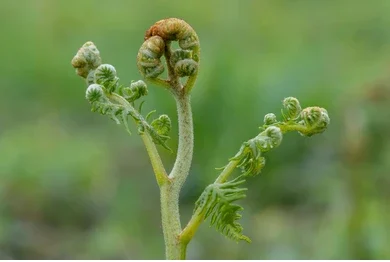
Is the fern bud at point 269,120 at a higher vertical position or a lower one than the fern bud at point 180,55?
lower

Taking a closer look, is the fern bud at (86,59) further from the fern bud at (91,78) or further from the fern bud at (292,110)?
the fern bud at (292,110)

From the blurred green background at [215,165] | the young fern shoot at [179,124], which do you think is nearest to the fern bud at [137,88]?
the young fern shoot at [179,124]

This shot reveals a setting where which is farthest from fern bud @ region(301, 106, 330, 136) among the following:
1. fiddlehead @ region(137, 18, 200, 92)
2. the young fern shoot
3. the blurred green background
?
the blurred green background

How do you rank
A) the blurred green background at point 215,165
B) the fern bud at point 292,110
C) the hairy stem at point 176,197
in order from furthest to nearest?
the blurred green background at point 215,165 < the fern bud at point 292,110 < the hairy stem at point 176,197

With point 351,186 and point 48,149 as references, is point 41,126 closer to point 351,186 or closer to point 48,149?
point 48,149

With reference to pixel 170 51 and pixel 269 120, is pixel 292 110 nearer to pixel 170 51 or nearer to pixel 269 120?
pixel 269 120

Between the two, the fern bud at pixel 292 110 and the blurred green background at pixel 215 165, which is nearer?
the fern bud at pixel 292 110

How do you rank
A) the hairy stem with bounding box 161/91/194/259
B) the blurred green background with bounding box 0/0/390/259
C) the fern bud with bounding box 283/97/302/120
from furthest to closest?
the blurred green background with bounding box 0/0/390/259, the fern bud with bounding box 283/97/302/120, the hairy stem with bounding box 161/91/194/259

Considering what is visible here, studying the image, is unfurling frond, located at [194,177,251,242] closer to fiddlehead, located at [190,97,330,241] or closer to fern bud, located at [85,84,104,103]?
fiddlehead, located at [190,97,330,241]

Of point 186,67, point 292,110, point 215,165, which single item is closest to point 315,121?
point 292,110

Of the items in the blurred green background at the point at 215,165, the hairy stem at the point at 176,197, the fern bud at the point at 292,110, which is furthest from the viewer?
the blurred green background at the point at 215,165
